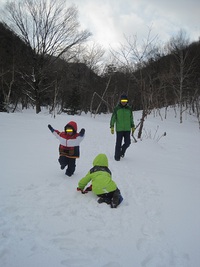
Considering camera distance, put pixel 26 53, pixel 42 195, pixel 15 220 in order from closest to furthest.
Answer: pixel 15 220 → pixel 42 195 → pixel 26 53

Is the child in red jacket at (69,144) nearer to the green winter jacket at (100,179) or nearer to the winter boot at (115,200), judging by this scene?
the green winter jacket at (100,179)

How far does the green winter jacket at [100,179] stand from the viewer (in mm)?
3783

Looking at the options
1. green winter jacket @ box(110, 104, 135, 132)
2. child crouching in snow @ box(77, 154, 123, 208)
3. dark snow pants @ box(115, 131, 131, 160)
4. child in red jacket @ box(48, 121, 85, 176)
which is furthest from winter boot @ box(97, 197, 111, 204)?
green winter jacket @ box(110, 104, 135, 132)

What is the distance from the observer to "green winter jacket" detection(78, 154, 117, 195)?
12.4ft

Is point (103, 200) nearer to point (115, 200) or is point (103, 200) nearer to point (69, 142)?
point (115, 200)

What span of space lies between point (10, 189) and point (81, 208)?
156cm

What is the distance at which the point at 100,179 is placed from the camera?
12.7ft

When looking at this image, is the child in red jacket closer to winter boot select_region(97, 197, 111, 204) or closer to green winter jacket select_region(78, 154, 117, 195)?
green winter jacket select_region(78, 154, 117, 195)

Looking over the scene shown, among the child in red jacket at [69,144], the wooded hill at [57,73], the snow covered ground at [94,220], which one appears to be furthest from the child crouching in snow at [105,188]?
the wooded hill at [57,73]

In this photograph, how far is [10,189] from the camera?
4074 millimetres

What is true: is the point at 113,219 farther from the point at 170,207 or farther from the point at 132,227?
the point at 170,207

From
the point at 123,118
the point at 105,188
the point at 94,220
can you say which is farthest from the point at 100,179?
the point at 123,118

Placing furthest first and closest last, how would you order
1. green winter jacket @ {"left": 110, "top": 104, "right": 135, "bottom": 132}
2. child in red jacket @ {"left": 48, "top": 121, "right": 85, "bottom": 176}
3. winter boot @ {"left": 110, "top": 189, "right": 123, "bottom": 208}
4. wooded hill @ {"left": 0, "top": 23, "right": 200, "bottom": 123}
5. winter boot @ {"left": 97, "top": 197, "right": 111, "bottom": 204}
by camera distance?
wooded hill @ {"left": 0, "top": 23, "right": 200, "bottom": 123} < green winter jacket @ {"left": 110, "top": 104, "right": 135, "bottom": 132} < child in red jacket @ {"left": 48, "top": 121, "right": 85, "bottom": 176} < winter boot @ {"left": 97, "top": 197, "right": 111, "bottom": 204} < winter boot @ {"left": 110, "top": 189, "right": 123, "bottom": 208}

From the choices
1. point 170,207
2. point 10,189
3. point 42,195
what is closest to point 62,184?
point 42,195
